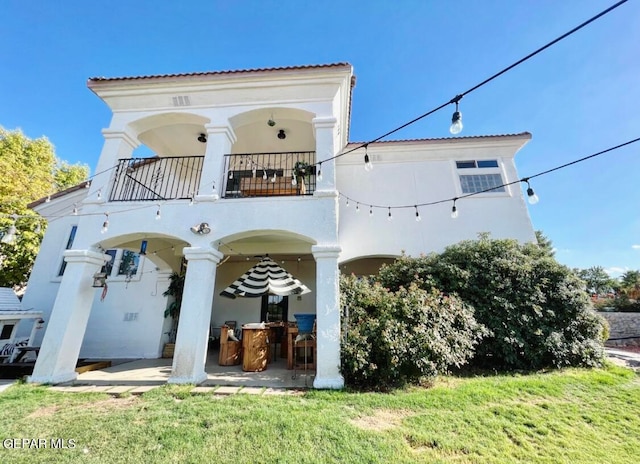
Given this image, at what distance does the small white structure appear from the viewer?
710 centimetres

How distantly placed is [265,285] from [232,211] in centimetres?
226

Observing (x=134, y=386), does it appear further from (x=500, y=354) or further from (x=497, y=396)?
(x=500, y=354)

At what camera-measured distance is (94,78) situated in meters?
6.64

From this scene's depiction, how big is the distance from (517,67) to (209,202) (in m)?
6.09

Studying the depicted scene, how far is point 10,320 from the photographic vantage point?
24.2 feet

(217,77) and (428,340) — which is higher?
(217,77)

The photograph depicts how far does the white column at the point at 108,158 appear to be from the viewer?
21.1ft

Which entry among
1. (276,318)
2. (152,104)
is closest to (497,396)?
(276,318)

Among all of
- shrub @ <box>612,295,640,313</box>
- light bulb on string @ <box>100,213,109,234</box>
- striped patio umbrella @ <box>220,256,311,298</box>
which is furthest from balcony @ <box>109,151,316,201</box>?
shrub @ <box>612,295,640,313</box>

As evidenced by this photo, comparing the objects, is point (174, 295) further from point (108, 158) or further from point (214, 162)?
point (214, 162)

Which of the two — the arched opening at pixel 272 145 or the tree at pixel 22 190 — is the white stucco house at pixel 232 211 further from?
the tree at pixel 22 190

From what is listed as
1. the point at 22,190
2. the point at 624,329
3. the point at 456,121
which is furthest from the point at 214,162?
the point at 624,329

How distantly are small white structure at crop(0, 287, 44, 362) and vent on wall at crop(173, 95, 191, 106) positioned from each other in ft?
25.1

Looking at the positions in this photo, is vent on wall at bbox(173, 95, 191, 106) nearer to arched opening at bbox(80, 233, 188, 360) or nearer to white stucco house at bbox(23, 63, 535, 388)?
white stucco house at bbox(23, 63, 535, 388)
